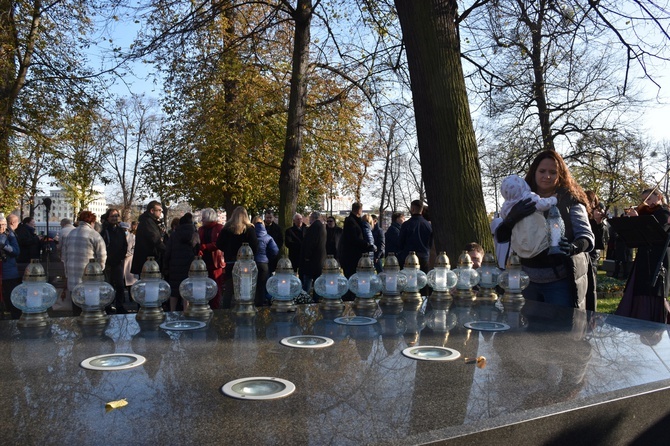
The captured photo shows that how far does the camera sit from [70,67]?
14.0m

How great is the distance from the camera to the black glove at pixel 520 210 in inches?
158

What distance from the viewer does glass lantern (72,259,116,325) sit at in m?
2.93

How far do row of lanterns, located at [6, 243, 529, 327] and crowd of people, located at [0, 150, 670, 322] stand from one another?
459mm

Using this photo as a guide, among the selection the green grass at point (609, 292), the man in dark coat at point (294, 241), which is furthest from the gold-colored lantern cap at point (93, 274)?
the green grass at point (609, 292)

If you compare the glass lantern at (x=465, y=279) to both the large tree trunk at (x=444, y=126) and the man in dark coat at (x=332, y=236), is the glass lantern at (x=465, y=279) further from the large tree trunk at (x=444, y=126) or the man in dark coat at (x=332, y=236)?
the man in dark coat at (x=332, y=236)

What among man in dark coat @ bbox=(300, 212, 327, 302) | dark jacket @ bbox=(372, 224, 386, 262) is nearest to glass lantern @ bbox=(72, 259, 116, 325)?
man in dark coat @ bbox=(300, 212, 327, 302)

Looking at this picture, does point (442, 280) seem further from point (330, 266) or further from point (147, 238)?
point (147, 238)

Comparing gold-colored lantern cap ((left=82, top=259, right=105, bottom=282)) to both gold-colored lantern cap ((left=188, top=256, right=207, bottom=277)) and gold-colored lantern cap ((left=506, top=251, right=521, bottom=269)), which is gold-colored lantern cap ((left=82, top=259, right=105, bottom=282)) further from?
gold-colored lantern cap ((left=506, top=251, right=521, bottom=269))

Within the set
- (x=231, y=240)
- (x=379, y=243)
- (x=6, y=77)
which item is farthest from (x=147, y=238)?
(x=6, y=77)

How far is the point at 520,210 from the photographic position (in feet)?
13.3

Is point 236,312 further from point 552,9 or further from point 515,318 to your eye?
point 552,9

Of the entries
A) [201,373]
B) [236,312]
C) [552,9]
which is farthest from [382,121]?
[201,373]

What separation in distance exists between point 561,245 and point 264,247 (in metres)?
5.64

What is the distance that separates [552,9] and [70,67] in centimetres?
1147
